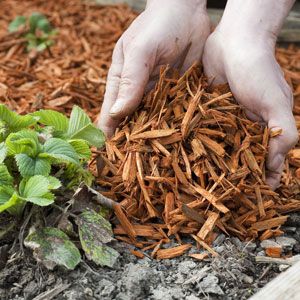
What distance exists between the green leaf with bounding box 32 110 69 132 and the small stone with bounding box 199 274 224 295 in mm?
831

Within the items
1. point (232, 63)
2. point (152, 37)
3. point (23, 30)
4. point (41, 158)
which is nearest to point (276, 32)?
point (232, 63)

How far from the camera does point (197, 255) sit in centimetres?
218

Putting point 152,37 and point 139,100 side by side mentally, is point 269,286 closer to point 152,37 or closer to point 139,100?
point 139,100

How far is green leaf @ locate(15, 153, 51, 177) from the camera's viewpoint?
2076 millimetres

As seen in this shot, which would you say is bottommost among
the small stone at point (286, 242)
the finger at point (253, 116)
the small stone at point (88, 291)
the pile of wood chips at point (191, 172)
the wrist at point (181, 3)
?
the small stone at point (88, 291)

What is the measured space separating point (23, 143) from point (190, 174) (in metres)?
0.65

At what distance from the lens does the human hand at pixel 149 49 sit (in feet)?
8.40

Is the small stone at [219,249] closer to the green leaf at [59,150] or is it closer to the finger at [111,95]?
the green leaf at [59,150]

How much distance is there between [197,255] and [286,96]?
0.83 meters

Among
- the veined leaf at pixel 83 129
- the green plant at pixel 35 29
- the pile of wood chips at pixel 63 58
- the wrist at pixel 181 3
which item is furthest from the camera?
the green plant at pixel 35 29

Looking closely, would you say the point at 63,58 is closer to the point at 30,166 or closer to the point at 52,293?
the point at 30,166

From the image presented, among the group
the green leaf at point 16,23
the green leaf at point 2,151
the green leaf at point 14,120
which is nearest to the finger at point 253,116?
the green leaf at point 14,120

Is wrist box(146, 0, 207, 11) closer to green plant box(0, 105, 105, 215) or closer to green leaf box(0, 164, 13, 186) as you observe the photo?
green plant box(0, 105, 105, 215)

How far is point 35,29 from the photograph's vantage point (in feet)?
14.3
